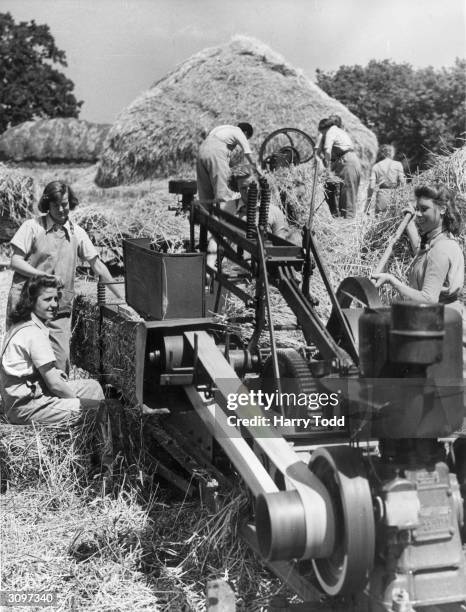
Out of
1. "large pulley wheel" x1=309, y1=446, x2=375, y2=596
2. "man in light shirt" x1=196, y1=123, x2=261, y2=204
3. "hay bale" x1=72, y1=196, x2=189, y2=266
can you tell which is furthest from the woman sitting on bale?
"hay bale" x1=72, y1=196, x2=189, y2=266

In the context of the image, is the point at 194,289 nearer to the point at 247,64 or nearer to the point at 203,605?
the point at 203,605

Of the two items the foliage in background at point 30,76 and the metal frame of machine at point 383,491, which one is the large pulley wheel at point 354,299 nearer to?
the metal frame of machine at point 383,491

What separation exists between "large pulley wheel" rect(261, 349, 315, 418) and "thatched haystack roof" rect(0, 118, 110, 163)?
12954mm

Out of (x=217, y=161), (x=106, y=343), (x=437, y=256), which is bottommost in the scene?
(x=106, y=343)

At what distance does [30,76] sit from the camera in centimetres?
4188

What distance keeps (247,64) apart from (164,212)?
672 centimetres

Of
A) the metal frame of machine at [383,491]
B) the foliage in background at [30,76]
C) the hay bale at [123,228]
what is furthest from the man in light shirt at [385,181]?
the foliage in background at [30,76]

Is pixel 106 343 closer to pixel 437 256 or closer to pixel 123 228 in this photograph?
pixel 437 256

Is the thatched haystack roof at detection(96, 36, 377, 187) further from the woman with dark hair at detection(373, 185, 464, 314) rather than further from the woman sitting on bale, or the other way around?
the woman with dark hair at detection(373, 185, 464, 314)

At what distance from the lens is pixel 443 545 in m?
2.72

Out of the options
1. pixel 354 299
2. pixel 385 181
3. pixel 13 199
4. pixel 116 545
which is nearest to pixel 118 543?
pixel 116 545

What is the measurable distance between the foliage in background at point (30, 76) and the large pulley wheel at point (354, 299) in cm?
3873

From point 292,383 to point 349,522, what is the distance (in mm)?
1130

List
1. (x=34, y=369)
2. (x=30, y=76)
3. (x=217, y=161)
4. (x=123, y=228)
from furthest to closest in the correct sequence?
(x=30, y=76) → (x=123, y=228) → (x=217, y=161) → (x=34, y=369)
